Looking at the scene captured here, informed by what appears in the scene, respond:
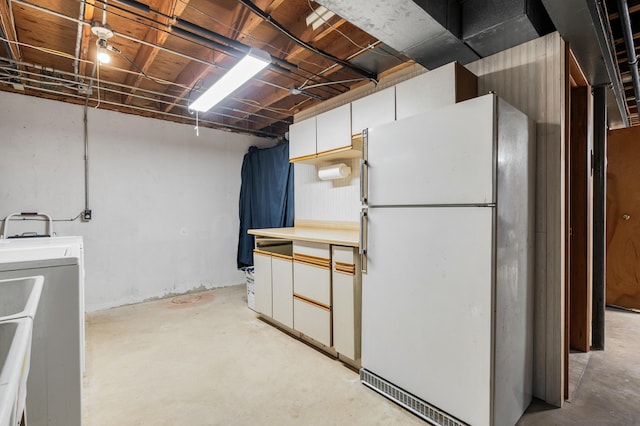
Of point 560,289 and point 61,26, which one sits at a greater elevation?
point 61,26

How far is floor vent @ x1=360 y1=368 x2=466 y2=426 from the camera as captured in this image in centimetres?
174

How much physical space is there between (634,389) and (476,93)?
232 cm

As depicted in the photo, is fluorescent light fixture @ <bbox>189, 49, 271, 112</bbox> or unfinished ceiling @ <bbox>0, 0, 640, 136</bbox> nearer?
unfinished ceiling @ <bbox>0, 0, 640, 136</bbox>

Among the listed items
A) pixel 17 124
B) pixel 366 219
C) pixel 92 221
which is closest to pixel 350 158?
pixel 366 219

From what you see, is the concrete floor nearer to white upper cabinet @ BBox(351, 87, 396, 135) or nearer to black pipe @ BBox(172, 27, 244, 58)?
white upper cabinet @ BBox(351, 87, 396, 135)

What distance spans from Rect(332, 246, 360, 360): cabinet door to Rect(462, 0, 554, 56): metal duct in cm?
171

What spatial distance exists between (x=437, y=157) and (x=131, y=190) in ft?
12.9

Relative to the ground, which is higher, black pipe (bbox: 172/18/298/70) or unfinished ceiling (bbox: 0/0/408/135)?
unfinished ceiling (bbox: 0/0/408/135)

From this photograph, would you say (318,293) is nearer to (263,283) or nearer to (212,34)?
(263,283)

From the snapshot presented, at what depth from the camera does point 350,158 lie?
11.2 ft

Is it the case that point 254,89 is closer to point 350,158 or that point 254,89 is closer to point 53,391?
point 350,158

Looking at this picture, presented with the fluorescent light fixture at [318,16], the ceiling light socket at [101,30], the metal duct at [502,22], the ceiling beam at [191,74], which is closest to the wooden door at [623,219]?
the metal duct at [502,22]

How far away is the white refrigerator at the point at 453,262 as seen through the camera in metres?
1.59

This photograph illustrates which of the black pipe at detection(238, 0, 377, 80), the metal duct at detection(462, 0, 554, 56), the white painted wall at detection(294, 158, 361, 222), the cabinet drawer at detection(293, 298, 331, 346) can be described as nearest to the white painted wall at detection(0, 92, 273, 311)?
Answer: the white painted wall at detection(294, 158, 361, 222)
